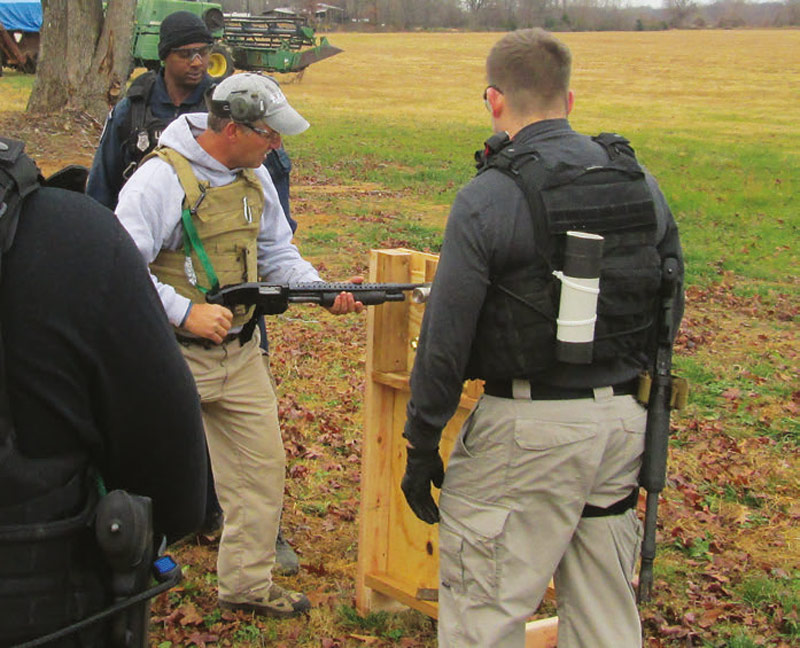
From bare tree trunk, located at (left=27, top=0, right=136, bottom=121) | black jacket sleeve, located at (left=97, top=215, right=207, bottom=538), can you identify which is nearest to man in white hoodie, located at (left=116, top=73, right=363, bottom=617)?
black jacket sleeve, located at (left=97, top=215, right=207, bottom=538)

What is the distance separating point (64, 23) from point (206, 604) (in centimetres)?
1751

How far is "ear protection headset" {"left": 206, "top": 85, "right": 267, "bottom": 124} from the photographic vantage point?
382cm

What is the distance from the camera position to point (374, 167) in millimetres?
22094

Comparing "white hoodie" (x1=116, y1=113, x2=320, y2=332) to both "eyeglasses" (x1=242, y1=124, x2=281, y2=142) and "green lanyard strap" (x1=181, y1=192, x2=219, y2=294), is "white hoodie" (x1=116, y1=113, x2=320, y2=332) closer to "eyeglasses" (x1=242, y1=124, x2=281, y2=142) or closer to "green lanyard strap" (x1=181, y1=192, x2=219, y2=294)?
"green lanyard strap" (x1=181, y1=192, x2=219, y2=294)

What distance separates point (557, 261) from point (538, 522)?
2.59 feet

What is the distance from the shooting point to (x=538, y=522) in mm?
3041

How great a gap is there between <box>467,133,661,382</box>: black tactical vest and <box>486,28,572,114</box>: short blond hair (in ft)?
0.52

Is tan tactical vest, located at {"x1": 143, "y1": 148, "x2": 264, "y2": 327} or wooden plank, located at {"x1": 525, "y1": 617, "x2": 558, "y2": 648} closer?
tan tactical vest, located at {"x1": 143, "y1": 148, "x2": 264, "y2": 327}

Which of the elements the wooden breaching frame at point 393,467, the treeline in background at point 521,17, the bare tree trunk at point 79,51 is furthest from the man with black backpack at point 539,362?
the treeline in background at point 521,17

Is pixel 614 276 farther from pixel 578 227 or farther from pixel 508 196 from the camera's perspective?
pixel 508 196

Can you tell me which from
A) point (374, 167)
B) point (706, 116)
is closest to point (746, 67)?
point (706, 116)

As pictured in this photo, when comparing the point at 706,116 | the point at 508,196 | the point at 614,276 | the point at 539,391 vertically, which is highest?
the point at 508,196

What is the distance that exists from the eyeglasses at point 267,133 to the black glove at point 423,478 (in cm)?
144

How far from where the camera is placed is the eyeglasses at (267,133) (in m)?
3.89
